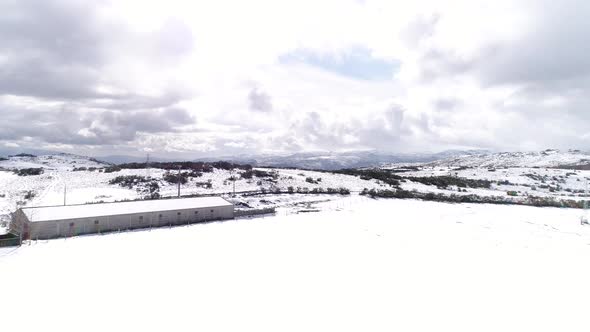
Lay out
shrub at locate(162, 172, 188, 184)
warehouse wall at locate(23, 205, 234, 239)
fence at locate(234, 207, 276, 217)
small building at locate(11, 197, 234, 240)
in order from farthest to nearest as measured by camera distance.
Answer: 1. shrub at locate(162, 172, 188, 184)
2. fence at locate(234, 207, 276, 217)
3. small building at locate(11, 197, 234, 240)
4. warehouse wall at locate(23, 205, 234, 239)

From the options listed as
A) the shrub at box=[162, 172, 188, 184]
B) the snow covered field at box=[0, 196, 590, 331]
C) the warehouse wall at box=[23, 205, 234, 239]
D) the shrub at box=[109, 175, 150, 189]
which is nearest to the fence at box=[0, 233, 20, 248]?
the snow covered field at box=[0, 196, 590, 331]

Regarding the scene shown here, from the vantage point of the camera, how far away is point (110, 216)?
109ft

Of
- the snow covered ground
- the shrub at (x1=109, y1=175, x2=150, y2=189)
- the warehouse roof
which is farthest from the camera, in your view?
the shrub at (x1=109, y1=175, x2=150, y2=189)

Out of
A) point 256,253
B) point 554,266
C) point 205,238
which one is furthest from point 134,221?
point 554,266

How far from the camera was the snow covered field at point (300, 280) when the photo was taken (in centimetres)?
1598

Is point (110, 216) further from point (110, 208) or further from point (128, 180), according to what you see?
point (128, 180)

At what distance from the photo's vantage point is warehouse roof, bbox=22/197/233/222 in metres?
31.5

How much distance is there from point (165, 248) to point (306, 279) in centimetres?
1405

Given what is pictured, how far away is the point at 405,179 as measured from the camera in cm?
8981

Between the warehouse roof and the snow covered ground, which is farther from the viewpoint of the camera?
the snow covered ground

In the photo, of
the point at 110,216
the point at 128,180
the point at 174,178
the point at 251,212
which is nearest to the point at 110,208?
the point at 110,216

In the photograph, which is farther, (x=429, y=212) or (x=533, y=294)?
(x=429, y=212)

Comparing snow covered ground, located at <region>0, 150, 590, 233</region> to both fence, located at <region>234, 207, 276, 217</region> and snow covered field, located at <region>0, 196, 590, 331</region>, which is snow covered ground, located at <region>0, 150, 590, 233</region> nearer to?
fence, located at <region>234, 207, 276, 217</region>

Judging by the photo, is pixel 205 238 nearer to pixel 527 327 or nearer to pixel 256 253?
pixel 256 253
